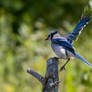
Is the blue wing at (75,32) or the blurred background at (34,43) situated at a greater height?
Answer: the blurred background at (34,43)

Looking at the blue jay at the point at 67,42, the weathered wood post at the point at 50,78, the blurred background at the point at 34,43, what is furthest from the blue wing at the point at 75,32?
the blurred background at the point at 34,43

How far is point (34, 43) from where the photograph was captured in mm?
7043

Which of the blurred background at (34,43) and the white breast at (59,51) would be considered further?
the blurred background at (34,43)

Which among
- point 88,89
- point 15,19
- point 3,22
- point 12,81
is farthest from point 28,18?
point 88,89

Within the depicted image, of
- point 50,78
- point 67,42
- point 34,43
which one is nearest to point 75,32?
point 67,42

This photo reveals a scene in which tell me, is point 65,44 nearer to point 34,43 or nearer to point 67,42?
point 67,42

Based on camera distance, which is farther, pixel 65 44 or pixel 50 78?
pixel 65 44

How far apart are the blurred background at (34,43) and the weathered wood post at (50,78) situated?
104 cm

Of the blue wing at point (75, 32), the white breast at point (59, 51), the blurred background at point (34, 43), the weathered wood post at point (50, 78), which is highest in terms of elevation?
the blurred background at point (34, 43)

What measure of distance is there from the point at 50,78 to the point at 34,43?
3.70 meters

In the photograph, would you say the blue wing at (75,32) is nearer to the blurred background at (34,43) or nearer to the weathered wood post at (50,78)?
the weathered wood post at (50,78)

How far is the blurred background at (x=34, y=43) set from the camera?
5691 mm

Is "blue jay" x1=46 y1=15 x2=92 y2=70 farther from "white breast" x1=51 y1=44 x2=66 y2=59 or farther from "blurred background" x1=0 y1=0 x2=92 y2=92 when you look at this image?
"blurred background" x1=0 y1=0 x2=92 y2=92

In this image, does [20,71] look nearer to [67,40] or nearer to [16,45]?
[16,45]
